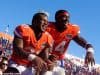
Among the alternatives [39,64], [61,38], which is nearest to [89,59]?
[61,38]

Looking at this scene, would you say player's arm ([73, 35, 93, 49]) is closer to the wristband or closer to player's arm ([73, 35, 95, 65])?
player's arm ([73, 35, 95, 65])

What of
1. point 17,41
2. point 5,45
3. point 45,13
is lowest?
point 17,41

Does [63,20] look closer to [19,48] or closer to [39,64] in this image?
[19,48]

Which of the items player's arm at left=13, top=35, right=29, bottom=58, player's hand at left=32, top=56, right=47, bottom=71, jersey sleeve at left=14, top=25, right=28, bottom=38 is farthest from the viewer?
jersey sleeve at left=14, top=25, right=28, bottom=38

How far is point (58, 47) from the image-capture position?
800 cm

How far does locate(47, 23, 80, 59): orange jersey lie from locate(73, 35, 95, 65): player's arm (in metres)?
0.19

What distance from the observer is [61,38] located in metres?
8.05

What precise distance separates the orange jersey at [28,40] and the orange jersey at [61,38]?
87cm

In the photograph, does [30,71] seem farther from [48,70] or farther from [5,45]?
[5,45]

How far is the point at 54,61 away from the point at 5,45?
13676 millimetres

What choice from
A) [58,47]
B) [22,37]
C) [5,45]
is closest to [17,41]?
[22,37]

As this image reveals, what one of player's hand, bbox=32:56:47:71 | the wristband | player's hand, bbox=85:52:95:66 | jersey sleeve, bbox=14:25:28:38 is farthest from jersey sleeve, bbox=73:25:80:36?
player's hand, bbox=32:56:47:71

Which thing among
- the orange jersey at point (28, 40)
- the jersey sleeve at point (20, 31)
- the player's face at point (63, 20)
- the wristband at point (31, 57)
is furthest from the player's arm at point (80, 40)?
the wristband at point (31, 57)

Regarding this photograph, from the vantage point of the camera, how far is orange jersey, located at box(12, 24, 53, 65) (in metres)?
6.79
